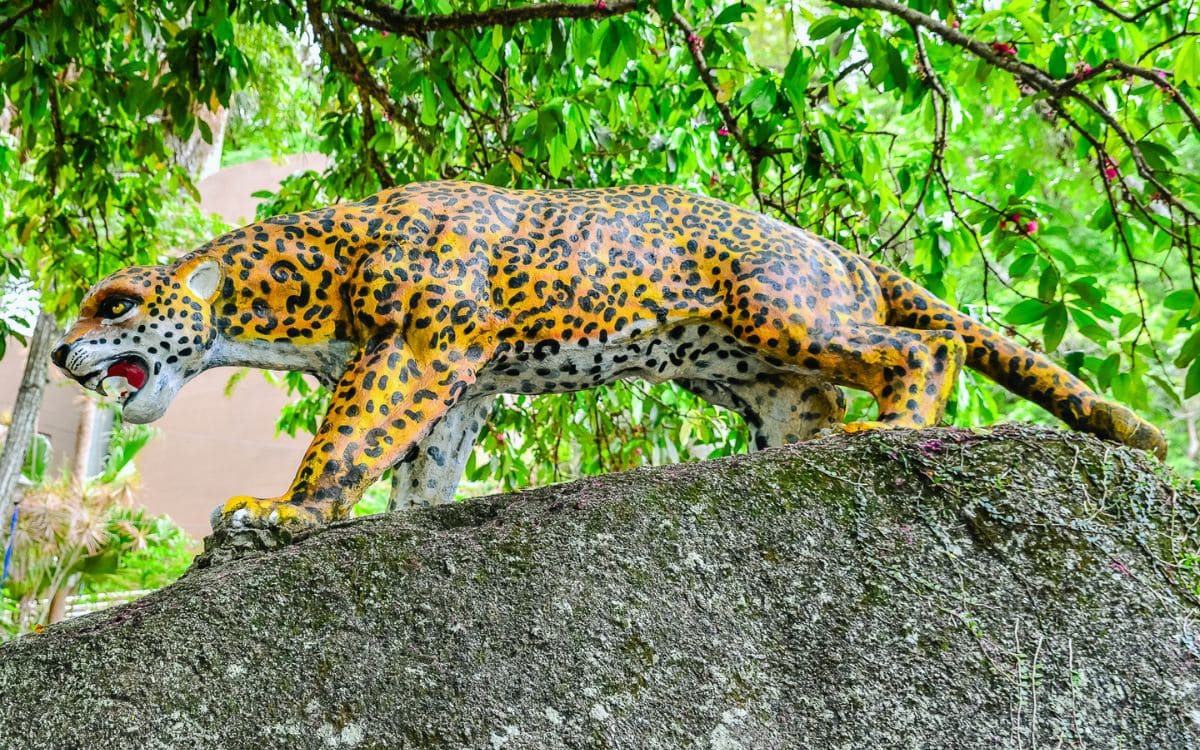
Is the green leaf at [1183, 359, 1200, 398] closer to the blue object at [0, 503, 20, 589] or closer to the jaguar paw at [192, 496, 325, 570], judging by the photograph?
the jaguar paw at [192, 496, 325, 570]

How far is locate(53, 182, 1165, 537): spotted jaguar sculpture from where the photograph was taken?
2.98 meters

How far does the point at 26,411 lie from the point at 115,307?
7.52 meters

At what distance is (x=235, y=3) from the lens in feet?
13.9

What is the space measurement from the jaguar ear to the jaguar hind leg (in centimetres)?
154

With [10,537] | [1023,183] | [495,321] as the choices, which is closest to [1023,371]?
[1023,183]

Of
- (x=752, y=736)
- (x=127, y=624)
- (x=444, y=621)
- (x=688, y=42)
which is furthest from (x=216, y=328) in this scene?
(x=688, y=42)

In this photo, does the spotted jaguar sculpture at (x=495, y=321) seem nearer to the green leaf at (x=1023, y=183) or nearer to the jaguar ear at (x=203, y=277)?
the jaguar ear at (x=203, y=277)

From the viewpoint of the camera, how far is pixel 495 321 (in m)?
3.12

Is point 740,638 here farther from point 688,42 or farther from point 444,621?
point 688,42

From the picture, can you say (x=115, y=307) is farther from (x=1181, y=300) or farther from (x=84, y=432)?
(x=84, y=432)

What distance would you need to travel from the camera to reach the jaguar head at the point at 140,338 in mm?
2947

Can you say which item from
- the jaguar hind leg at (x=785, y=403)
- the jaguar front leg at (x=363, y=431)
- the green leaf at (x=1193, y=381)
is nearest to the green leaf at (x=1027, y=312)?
the green leaf at (x=1193, y=381)

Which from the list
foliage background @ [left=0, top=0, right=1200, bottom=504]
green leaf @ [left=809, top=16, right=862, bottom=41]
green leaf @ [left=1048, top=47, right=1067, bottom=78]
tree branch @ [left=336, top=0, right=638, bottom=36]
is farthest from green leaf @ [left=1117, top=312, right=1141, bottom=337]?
tree branch @ [left=336, top=0, right=638, bottom=36]

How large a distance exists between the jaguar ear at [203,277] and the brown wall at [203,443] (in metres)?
14.9
